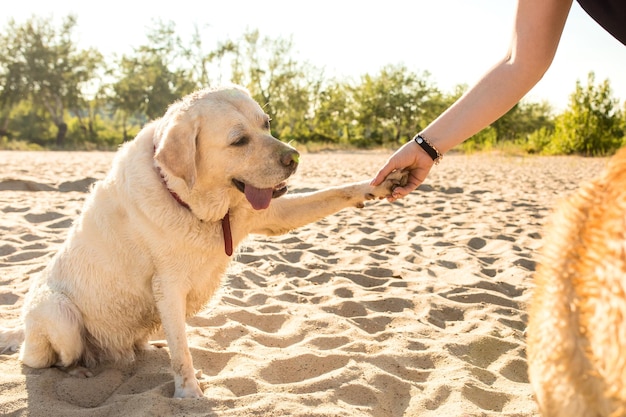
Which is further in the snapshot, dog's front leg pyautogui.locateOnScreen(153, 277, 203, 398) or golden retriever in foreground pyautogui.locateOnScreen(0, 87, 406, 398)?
golden retriever in foreground pyautogui.locateOnScreen(0, 87, 406, 398)

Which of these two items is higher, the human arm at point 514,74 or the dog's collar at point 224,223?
the human arm at point 514,74

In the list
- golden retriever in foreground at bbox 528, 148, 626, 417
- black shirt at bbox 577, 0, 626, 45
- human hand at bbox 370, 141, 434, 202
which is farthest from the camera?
human hand at bbox 370, 141, 434, 202

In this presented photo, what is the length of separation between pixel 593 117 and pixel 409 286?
21.9 meters

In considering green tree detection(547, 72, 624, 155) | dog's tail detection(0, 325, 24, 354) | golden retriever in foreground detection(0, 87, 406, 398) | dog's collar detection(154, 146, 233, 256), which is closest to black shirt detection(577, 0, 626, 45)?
golden retriever in foreground detection(0, 87, 406, 398)

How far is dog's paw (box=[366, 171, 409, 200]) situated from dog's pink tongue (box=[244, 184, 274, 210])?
1.82 ft

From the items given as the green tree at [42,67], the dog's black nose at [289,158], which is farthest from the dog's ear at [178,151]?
the green tree at [42,67]

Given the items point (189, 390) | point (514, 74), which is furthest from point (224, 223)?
point (514, 74)

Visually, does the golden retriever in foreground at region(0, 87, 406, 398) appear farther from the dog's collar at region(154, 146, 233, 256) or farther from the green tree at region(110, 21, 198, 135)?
the green tree at region(110, 21, 198, 135)

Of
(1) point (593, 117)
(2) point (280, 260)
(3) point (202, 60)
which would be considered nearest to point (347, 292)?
(2) point (280, 260)

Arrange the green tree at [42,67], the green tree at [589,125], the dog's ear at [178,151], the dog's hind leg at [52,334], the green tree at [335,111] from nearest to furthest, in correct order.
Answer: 1. the dog's ear at [178,151]
2. the dog's hind leg at [52,334]
3. the green tree at [589,125]
4. the green tree at [42,67]
5. the green tree at [335,111]

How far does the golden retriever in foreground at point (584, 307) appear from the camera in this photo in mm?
910

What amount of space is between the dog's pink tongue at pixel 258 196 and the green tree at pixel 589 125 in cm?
2228

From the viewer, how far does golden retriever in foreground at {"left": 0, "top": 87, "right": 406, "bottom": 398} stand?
2934 millimetres

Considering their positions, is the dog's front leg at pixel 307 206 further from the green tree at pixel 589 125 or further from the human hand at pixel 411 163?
the green tree at pixel 589 125
